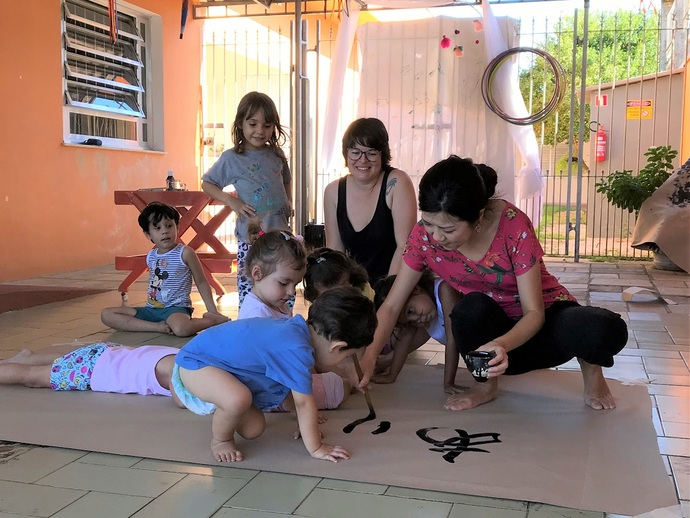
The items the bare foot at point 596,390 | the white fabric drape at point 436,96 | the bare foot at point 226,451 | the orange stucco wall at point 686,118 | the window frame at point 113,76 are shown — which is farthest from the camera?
the orange stucco wall at point 686,118

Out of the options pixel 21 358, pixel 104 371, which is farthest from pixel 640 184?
pixel 21 358

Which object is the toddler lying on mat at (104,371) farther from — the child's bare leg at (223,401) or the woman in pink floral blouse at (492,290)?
the woman in pink floral blouse at (492,290)

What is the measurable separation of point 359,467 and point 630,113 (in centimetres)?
802

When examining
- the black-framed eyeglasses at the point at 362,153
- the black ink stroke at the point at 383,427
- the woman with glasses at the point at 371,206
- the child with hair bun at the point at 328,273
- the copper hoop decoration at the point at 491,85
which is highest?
the copper hoop decoration at the point at 491,85

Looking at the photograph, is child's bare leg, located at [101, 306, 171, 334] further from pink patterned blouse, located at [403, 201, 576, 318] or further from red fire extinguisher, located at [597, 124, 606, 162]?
red fire extinguisher, located at [597, 124, 606, 162]

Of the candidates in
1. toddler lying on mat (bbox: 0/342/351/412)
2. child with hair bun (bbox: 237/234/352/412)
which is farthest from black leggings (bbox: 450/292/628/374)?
toddler lying on mat (bbox: 0/342/351/412)

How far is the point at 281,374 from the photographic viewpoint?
6.47 feet

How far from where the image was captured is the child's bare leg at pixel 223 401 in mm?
2008

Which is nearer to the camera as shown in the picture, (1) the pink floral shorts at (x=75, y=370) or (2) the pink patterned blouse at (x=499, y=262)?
(2) the pink patterned blouse at (x=499, y=262)

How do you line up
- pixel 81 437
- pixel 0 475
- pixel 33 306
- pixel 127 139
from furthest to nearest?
pixel 127 139, pixel 33 306, pixel 81 437, pixel 0 475

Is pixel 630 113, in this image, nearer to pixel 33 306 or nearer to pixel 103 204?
pixel 103 204

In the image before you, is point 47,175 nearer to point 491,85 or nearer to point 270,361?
point 491,85

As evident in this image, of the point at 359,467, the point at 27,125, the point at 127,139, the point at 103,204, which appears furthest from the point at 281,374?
the point at 127,139

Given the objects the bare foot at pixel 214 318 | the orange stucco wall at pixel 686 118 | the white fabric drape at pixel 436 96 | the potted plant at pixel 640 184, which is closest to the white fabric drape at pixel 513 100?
the white fabric drape at pixel 436 96
